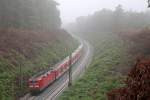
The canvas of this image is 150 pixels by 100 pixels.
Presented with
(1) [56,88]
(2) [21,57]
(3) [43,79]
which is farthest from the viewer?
(2) [21,57]

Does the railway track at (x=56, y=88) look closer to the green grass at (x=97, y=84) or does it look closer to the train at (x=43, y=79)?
the train at (x=43, y=79)

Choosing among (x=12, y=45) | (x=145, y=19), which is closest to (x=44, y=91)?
(x=12, y=45)

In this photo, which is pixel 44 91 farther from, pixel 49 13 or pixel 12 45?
pixel 49 13

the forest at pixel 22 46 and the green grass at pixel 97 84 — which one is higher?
the forest at pixel 22 46

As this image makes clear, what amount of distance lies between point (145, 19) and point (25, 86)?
84220mm

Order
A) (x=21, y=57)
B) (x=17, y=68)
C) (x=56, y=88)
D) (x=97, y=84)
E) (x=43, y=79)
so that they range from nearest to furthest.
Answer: (x=97, y=84)
(x=43, y=79)
(x=17, y=68)
(x=56, y=88)
(x=21, y=57)

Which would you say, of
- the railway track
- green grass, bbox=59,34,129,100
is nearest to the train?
the railway track

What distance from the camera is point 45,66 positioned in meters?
51.4

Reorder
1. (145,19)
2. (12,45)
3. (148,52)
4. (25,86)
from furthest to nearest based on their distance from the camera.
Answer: (145,19), (12,45), (148,52), (25,86)

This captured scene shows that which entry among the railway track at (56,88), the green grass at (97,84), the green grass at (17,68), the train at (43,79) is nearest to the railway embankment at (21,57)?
the green grass at (17,68)

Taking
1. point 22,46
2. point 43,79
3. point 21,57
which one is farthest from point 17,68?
point 22,46

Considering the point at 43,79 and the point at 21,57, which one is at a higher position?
the point at 21,57

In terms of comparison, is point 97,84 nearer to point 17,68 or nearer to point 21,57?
point 17,68

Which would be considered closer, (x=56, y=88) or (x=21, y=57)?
(x=56, y=88)
